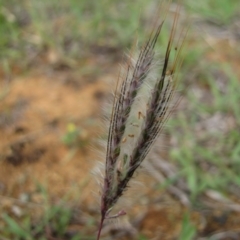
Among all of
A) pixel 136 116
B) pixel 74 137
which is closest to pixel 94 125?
pixel 74 137

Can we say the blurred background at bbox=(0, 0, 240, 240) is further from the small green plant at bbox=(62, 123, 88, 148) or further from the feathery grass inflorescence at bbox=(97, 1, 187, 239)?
the feathery grass inflorescence at bbox=(97, 1, 187, 239)

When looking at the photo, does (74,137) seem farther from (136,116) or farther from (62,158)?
(136,116)

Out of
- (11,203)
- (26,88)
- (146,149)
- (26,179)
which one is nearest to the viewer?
(146,149)

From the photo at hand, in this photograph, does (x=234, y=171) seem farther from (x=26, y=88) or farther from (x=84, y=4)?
(x=84, y=4)

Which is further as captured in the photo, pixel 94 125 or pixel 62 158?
pixel 94 125

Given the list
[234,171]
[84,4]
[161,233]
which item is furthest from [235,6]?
[161,233]
